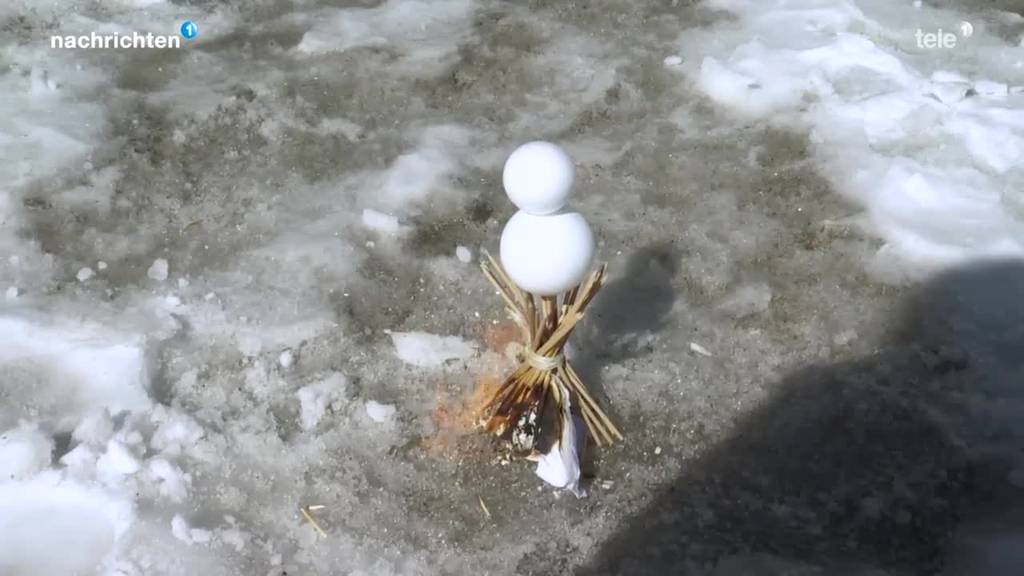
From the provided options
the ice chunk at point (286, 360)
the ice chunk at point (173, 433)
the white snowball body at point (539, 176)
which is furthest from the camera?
the ice chunk at point (286, 360)

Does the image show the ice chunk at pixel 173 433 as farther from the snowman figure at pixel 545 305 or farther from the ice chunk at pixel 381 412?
the snowman figure at pixel 545 305

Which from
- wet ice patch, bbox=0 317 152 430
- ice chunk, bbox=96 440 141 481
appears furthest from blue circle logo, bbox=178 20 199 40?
ice chunk, bbox=96 440 141 481

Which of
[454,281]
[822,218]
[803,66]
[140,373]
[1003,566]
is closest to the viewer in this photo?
[1003,566]

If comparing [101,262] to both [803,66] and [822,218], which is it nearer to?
[822,218]

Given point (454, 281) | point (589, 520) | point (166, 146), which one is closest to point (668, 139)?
point (454, 281)

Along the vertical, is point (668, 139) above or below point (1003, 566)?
above

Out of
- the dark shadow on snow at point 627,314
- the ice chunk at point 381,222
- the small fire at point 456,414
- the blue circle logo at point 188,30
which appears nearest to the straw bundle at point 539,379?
the small fire at point 456,414

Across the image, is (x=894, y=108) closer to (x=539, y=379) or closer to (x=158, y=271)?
(x=539, y=379)
